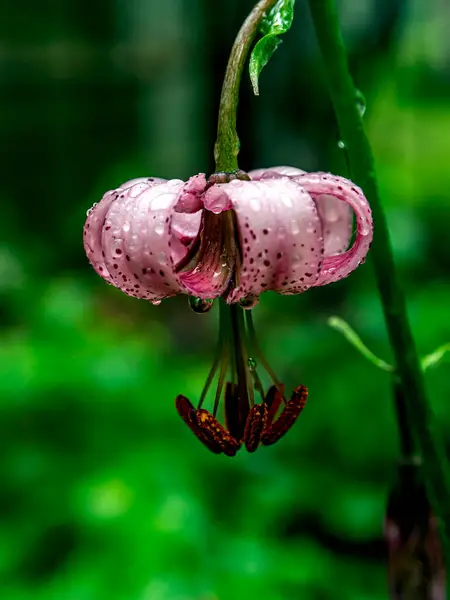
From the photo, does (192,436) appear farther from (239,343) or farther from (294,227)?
(294,227)

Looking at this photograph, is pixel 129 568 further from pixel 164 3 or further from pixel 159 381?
pixel 164 3

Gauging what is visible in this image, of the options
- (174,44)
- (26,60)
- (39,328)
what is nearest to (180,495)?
(39,328)

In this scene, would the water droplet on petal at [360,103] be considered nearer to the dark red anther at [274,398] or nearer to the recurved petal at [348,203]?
the recurved petal at [348,203]

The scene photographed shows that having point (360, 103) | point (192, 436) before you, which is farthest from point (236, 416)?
point (192, 436)

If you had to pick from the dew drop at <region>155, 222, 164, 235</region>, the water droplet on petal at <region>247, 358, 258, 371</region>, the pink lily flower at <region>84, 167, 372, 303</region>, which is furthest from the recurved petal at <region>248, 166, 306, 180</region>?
the water droplet on petal at <region>247, 358, 258, 371</region>

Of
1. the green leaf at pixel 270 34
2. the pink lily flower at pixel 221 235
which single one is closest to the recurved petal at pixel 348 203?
the pink lily flower at pixel 221 235

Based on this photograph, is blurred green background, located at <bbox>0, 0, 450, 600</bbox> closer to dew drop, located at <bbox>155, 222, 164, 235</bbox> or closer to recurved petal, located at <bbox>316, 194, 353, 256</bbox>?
recurved petal, located at <bbox>316, 194, 353, 256</bbox>
